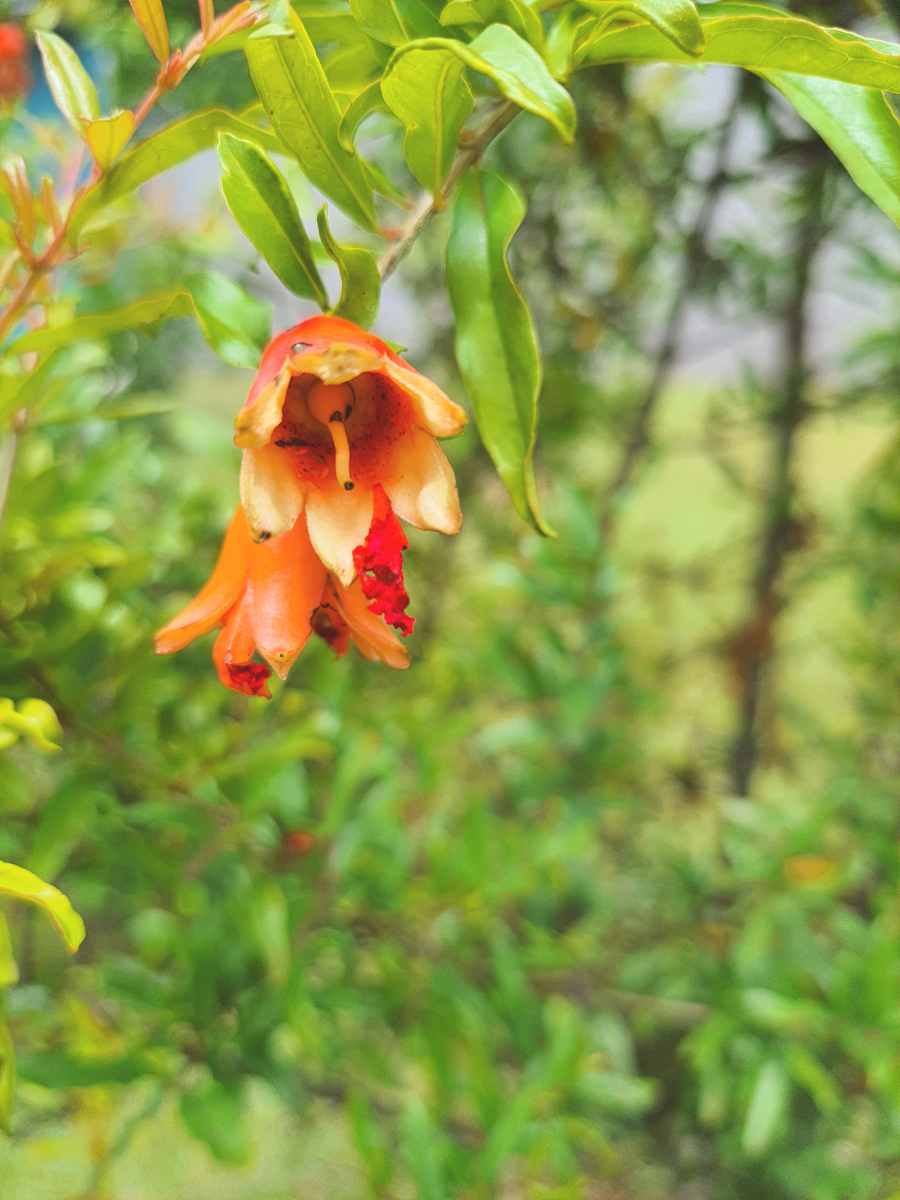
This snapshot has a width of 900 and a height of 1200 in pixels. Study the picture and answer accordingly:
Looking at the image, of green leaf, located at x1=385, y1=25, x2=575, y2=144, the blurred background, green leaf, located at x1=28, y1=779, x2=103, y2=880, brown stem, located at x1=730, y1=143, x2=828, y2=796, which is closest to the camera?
green leaf, located at x1=385, y1=25, x2=575, y2=144

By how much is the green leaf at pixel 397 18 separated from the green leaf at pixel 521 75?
0.13 ft

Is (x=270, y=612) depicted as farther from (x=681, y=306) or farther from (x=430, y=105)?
(x=681, y=306)

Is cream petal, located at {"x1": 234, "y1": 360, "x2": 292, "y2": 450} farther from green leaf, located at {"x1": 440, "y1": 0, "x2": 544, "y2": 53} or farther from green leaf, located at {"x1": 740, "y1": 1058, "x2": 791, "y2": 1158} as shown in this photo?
green leaf, located at {"x1": 740, "y1": 1058, "x2": 791, "y2": 1158}

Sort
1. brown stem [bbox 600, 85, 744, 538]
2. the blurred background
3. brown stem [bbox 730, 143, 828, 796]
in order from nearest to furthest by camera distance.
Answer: the blurred background
brown stem [bbox 600, 85, 744, 538]
brown stem [bbox 730, 143, 828, 796]

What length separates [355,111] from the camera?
24 centimetres

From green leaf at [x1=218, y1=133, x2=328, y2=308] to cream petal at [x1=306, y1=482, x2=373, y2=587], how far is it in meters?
0.06

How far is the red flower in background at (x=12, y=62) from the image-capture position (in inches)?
24.2

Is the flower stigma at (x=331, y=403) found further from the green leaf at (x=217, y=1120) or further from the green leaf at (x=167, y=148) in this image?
the green leaf at (x=217, y=1120)

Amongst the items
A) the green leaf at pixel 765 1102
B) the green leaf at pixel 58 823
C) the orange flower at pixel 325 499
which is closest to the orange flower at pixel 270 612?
the orange flower at pixel 325 499

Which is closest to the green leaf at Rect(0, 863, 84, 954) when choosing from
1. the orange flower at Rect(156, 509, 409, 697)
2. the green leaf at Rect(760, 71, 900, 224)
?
the orange flower at Rect(156, 509, 409, 697)

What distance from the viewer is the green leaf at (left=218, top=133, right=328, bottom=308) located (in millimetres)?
230

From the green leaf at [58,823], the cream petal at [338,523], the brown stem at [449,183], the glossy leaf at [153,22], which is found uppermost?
the glossy leaf at [153,22]

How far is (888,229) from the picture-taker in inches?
30.0

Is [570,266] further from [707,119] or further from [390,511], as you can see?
[390,511]
